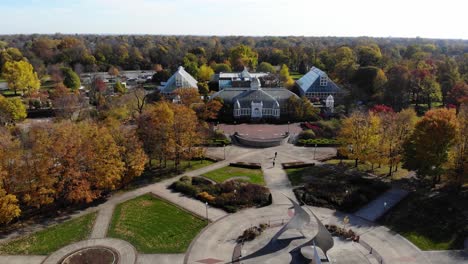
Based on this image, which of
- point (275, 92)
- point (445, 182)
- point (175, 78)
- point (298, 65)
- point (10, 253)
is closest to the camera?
point (10, 253)

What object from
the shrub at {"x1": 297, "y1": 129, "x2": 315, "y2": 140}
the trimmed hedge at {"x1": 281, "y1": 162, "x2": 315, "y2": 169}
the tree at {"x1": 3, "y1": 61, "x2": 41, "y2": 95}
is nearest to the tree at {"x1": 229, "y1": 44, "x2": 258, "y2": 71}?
the tree at {"x1": 3, "y1": 61, "x2": 41, "y2": 95}

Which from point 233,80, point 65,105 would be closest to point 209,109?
point 233,80

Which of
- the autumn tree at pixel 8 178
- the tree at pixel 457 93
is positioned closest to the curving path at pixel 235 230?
the autumn tree at pixel 8 178

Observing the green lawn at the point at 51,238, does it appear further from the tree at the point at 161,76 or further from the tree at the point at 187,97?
the tree at the point at 161,76

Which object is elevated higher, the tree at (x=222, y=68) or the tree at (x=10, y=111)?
the tree at (x=222, y=68)

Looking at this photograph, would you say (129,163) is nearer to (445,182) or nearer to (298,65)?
(445,182)

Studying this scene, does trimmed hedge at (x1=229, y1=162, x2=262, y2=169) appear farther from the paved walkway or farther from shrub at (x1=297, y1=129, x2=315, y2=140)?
the paved walkway

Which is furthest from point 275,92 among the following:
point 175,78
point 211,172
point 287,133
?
point 211,172
